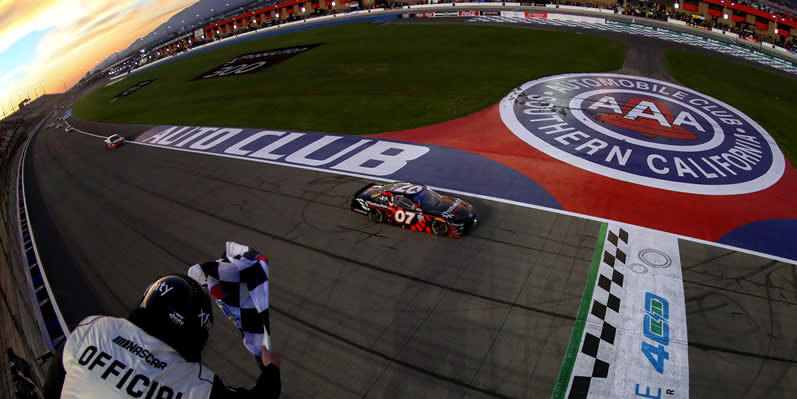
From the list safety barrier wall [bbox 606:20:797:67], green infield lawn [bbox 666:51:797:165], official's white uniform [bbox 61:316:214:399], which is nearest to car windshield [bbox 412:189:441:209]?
official's white uniform [bbox 61:316:214:399]

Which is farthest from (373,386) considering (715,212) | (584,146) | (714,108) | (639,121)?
(714,108)

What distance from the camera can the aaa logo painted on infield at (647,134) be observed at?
1689 centimetres

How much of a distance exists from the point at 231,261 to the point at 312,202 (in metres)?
12.1

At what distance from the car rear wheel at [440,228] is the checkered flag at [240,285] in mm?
9317

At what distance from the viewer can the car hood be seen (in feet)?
42.5

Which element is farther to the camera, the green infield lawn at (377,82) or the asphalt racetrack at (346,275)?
the green infield lawn at (377,82)

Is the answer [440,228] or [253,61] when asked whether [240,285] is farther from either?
[253,61]

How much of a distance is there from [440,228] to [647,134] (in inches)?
562

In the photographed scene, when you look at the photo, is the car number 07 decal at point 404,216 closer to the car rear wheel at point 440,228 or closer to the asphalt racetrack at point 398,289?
the asphalt racetrack at point 398,289

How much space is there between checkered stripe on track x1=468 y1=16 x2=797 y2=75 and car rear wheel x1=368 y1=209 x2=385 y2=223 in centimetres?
3893

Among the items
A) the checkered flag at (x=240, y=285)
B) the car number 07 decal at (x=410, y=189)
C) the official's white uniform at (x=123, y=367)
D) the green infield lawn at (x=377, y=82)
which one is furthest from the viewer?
the green infield lawn at (x=377, y=82)

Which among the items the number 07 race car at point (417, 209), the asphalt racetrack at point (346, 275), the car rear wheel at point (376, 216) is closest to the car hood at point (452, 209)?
the number 07 race car at point (417, 209)

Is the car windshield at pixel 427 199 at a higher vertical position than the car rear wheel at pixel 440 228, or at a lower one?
higher

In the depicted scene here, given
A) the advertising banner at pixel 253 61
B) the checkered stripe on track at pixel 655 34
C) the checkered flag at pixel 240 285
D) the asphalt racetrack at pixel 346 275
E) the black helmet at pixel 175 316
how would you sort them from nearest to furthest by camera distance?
the black helmet at pixel 175 316
the checkered flag at pixel 240 285
the asphalt racetrack at pixel 346 275
the checkered stripe on track at pixel 655 34
the advertising banner at pixel 253 61
